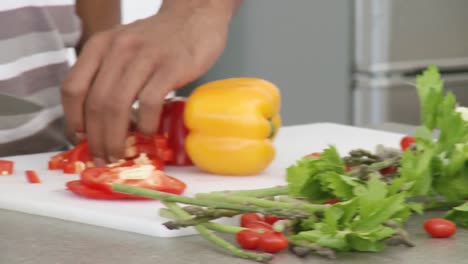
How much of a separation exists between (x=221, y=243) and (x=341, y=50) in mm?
2425

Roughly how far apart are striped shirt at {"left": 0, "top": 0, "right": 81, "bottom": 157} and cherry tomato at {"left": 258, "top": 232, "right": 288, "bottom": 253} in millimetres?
739

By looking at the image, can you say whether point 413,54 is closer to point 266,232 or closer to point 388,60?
point 388,60

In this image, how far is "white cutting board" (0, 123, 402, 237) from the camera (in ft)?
3.39

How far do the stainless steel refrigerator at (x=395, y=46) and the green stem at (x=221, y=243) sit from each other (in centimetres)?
237

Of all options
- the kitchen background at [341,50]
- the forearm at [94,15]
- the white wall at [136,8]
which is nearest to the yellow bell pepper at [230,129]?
the forearm at [94,15]

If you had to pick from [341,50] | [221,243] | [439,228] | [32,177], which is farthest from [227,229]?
[341,50]

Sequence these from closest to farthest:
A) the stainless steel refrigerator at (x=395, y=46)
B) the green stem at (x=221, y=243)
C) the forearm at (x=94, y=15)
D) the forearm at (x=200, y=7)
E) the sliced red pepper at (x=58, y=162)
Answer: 1. the green stem at (x=221, y=243)
2. the sliced red pepper at (x=58, y=162)
3. the forearm at (x=200, y=7)
4. the forearm at (x=94, y=15)
5. the stainless steel refrigerator at (x=395, y=46)

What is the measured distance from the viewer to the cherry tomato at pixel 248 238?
896 millimetres

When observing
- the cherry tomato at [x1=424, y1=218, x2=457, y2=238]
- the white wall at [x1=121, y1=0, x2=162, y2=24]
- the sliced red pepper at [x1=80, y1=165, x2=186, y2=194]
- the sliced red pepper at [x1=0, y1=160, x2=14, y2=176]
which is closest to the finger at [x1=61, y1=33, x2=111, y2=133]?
the sliced red pepper at [x1=0, y1=160, x2=14, y2=176]

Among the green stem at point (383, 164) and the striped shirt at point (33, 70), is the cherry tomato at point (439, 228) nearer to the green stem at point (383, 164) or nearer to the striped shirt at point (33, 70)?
the green stem at point (383, 164)

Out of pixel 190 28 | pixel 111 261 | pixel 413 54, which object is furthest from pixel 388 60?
pixel 111 261

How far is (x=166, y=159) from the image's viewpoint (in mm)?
1403

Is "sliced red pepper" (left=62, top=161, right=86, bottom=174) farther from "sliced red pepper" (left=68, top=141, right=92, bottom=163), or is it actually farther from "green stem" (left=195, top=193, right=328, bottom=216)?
"green stem" (left=195, top=193, right=328, bottom=216)

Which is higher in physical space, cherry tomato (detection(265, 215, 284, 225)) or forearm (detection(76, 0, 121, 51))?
forearm (detection(76, 0, 121, 51))
